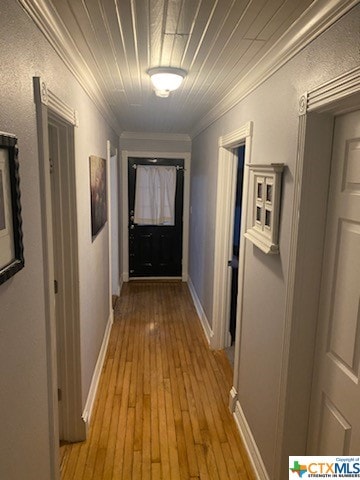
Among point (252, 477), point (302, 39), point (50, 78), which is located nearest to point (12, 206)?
point (50, 78)

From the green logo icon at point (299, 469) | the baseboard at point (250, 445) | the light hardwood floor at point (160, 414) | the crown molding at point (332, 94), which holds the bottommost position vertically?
the light hardwood floor at point (160, 414)

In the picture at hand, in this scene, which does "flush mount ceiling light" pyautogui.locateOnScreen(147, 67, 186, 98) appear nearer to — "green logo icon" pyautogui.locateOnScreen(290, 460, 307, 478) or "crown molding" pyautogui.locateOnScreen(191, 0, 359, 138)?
"crown molding" pyautogui.locateOnScreen(191, 0, 359, 138)

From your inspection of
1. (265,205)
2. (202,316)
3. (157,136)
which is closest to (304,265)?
(265,205)

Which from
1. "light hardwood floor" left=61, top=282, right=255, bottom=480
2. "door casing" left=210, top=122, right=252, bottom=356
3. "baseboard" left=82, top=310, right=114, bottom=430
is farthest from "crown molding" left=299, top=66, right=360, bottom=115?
"baseboard" left=82, top=310, right=114, bottom=430

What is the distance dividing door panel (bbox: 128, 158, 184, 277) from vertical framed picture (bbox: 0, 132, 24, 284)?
14.3 ft

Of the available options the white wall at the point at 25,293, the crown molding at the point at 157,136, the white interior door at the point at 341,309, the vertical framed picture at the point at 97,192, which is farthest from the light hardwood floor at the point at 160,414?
the crown molding at the point at 157,136

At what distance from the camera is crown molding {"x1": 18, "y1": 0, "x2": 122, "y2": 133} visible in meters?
1.27

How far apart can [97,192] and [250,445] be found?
6.81 feet

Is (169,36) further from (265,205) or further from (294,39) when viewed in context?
(265,205)

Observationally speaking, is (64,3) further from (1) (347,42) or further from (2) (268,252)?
(2) (268,252)

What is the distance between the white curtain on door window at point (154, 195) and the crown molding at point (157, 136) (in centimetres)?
41

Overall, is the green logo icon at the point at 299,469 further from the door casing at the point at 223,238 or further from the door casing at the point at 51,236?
the door casing at the point at 223,238

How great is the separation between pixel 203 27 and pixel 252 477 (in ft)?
7.79

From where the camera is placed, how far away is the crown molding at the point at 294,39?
123cm
